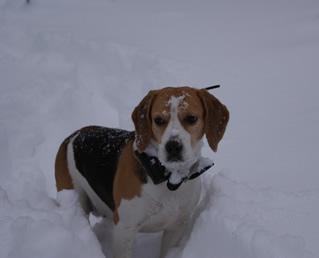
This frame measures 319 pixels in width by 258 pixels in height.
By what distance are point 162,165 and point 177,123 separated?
0.28m

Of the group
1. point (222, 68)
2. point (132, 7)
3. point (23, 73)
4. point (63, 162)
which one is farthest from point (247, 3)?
point (63, 162)

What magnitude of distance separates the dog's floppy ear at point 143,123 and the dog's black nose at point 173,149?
0.26 meters

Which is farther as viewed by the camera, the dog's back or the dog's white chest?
the dog's back

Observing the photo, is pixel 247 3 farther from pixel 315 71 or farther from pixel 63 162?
pixel 63 162

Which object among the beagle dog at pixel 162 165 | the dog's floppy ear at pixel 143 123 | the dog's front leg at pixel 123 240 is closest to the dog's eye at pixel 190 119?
the beagle dog at pixel 162 165

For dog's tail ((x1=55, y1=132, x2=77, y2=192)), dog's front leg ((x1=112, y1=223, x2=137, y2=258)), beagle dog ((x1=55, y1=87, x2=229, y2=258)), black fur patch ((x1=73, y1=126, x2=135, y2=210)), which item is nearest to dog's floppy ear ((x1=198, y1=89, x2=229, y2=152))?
beagle dog ((x1=55, y1=87, x2=229, y2=258))

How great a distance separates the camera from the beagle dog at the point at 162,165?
2.86 meters

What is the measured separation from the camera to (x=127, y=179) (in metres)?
3.08

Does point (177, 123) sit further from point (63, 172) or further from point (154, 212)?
point (63, 172)

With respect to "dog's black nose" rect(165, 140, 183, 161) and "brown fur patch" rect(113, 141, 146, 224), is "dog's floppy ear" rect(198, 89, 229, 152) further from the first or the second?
"brown fur patch" rect(113, 141, 146, 224)

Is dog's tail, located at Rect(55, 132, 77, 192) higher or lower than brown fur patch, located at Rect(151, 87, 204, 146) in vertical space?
lower

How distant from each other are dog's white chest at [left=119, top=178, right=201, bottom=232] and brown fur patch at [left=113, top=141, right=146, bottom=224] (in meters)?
0.04

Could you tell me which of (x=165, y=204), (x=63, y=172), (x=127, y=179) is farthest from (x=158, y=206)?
(x=63, y=172)

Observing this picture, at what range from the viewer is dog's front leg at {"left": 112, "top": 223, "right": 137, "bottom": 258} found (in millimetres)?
3104
